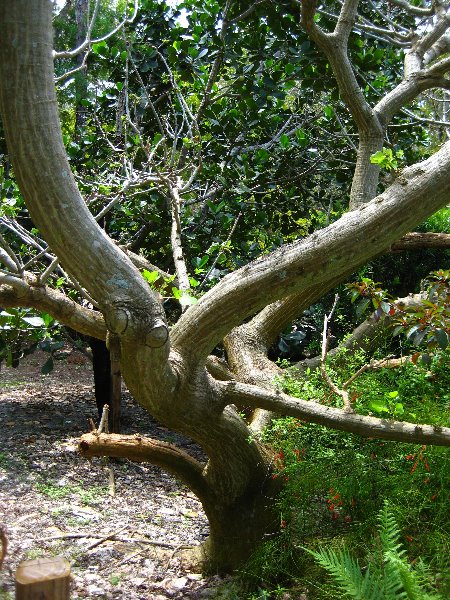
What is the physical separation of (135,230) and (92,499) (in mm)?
2522

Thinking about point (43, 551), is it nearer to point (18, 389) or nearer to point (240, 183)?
point (240, 183)

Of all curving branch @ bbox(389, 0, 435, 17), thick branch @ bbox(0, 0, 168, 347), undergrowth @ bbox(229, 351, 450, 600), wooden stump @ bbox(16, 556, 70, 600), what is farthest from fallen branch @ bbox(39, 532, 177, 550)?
curving branch @ bbox(389, 0, 435, 17)

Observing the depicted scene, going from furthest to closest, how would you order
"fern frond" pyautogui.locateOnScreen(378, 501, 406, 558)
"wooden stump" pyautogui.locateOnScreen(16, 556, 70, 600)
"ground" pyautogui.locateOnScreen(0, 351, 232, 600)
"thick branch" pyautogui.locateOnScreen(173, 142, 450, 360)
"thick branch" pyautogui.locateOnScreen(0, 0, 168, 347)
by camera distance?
"ground" pyautogui.locateOnScreen(0, 351, 232, 600)
"thick branch" pyautogui.locateOnScreen(173, 142, 450, 360)
"fern frond" pyautogui.locateOnScreen(378, 501, 406, 558)
"thick branch" pyautogui.locateOnScreen(0, 0, 168, 347)
"wooden stump" pyautogui.locateOnScreen(16, 556, 70, 600)

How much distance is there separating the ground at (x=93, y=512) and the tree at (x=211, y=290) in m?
0.40

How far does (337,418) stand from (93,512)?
209 cm

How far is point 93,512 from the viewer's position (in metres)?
4.25

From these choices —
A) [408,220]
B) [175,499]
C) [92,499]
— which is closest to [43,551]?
[92,499]

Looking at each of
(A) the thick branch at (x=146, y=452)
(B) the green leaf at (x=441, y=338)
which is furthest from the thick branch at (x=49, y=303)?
(B) the green leaf at (x=441, y=338)

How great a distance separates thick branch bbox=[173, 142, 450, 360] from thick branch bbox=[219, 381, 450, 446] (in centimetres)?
27

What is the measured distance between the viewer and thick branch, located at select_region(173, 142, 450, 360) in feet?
8.97

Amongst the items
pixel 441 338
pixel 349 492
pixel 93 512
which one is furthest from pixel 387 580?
pixel 93 512

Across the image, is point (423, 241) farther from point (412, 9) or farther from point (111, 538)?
point (111, 538)

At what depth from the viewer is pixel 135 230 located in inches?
237

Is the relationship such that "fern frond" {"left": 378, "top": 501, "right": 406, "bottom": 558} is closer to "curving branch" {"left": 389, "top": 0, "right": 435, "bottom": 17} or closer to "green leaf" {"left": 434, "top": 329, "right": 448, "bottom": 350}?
"green leaf" {"left": 434, "top": 329, "right": 448, "bottom": 350}
